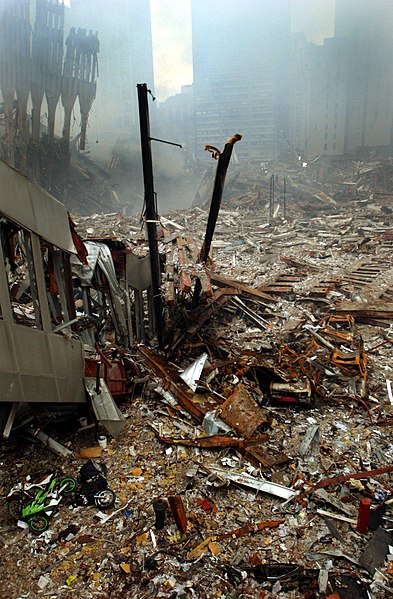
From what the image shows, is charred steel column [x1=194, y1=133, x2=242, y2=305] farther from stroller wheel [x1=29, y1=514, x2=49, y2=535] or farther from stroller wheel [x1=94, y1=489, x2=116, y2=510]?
stroller wheel [x1=29, y1=514, x2=49, y2=535]

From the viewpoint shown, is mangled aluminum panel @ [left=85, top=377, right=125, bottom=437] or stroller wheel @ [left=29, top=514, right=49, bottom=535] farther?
mangled aluminum panel @ [left=85, top=377, right=125, bottom=437]

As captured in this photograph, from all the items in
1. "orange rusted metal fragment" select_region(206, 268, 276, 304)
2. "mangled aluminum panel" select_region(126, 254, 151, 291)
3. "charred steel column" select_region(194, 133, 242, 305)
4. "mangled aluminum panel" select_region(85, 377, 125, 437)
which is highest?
"charred steel column" select_region(194, 133, 242, 305)

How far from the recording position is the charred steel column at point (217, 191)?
21.5 feet

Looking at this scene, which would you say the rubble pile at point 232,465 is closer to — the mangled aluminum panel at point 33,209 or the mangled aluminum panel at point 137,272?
the mangled aluminum panel at point 137,272

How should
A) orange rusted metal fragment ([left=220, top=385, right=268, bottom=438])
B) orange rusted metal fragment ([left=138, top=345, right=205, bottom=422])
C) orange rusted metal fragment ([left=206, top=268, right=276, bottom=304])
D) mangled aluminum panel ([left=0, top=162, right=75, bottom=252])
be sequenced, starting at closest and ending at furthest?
1. mangled aluminum panel ([left=0, top=162, right=75, bottom=252])
2. orange rusted metal fragment ([left=220, top=385, right=268, bottom=438])
3. orange rusted metal fragment ([left=138, top=345, right=205, bottom=422])
4. orange rusted metal fragment ([left=206, top=268, right=276, bottom=304])

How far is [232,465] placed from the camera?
4.50 meters

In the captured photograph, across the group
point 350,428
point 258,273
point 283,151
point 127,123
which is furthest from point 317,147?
point 350,428

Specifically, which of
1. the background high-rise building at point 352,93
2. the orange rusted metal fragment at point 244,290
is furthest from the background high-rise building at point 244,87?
the orange rusted metal fragment at point 244,290

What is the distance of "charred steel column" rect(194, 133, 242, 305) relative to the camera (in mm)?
6539

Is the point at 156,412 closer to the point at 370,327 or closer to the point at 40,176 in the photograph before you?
the point at 370,327

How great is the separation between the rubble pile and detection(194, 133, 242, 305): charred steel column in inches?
8.5

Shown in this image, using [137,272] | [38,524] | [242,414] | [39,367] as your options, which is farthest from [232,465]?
[137,272]

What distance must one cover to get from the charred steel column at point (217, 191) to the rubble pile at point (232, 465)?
0.71 ft

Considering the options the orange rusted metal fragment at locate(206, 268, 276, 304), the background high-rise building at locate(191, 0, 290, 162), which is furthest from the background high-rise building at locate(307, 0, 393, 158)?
the orange rusted metal fragment at locate(206, 268, 276, 304)
